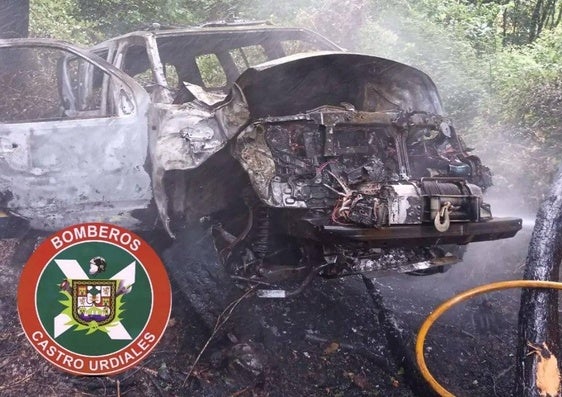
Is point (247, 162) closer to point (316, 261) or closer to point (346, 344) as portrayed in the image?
point (316, 261)

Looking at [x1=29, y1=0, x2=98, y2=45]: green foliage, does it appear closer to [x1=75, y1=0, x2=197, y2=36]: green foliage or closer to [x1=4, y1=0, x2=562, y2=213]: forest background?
[x1=4, y1=0, x2=562, y2=213]: forest background

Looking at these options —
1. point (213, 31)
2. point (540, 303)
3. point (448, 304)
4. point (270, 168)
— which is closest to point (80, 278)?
point (270, 168)

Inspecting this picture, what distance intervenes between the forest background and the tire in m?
2.78

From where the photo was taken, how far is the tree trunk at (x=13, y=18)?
21.4 ft

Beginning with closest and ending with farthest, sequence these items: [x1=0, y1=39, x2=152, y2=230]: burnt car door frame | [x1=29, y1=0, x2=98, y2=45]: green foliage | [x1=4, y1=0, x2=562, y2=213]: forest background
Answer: [x1=0, y1=39, x2=152, y2=230]: burnt car door frame, [x1=4, y1=0, x2=562, y2=213]: forest background, [x1=29, y1=0, x2=98, y2=45]: green foliage

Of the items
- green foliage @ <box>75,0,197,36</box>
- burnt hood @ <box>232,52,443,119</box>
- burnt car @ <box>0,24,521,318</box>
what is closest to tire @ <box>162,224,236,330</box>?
burnt car @ <box>0,24,521,318</box>

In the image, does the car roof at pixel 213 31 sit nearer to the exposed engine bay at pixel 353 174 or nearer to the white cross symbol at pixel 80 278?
the exposed engine bay at pixel 353 174

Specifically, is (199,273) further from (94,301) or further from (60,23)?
(60,23)

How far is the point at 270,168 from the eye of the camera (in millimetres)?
3109

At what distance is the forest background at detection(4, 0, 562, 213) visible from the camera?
5.52m

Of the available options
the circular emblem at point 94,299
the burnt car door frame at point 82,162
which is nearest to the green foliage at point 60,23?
the burnt car door frame at point 82,162

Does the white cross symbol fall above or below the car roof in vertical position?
below

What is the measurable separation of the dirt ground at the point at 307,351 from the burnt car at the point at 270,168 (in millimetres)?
451

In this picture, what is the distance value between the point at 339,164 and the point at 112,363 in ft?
7.05
